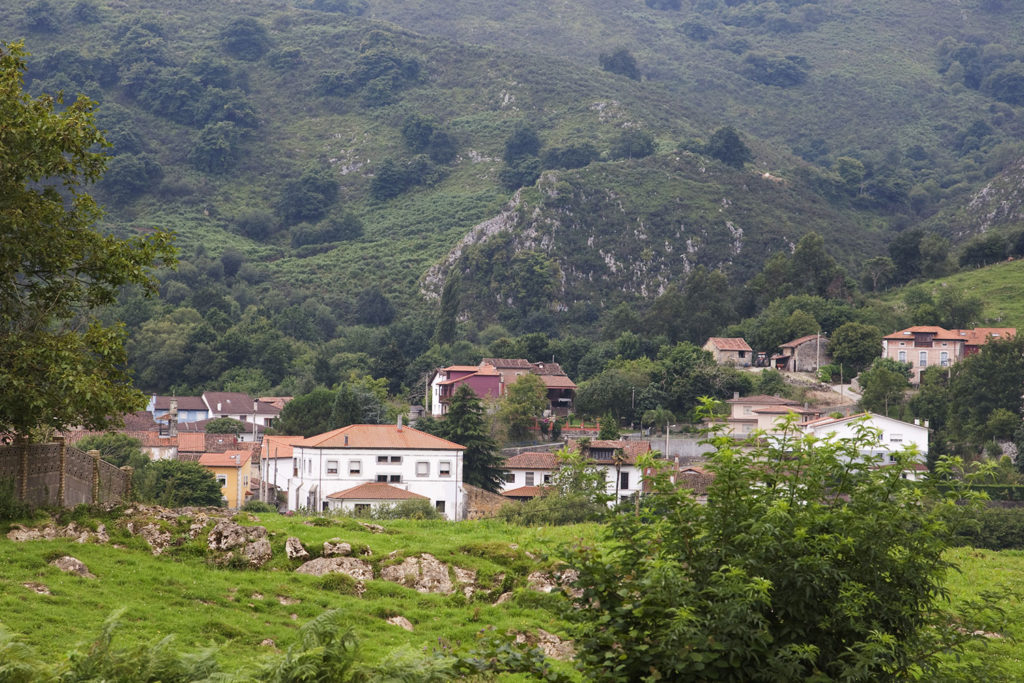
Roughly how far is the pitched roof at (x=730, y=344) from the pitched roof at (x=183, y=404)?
42.6 meters

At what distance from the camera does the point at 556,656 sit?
52.6 ft

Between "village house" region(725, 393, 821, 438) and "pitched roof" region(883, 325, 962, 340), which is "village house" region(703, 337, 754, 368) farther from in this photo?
"village house" region(725, 393, 821, 438)

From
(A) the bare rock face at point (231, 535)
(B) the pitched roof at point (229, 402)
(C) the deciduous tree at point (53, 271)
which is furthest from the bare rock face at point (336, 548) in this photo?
(B) the pitched roof at point (229, 402)

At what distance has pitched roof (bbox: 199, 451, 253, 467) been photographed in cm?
5938

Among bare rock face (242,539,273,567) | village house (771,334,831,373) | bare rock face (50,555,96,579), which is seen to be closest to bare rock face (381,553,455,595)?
bare rock face (242,539,273,567)

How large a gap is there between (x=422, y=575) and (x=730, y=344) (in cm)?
7913

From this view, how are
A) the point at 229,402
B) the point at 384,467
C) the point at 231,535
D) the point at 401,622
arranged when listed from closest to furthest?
1. the point at 401,622
2. the point at 231,535
3. the point at 384,467
4. the point at 229,402

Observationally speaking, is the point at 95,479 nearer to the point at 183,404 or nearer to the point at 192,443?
the point at 192,443

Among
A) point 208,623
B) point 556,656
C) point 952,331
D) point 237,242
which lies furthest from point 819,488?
point 237,242

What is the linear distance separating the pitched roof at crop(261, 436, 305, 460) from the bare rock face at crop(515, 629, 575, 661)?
41.8m

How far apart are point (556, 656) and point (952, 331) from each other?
78771 mm

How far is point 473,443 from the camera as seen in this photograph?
59.3m

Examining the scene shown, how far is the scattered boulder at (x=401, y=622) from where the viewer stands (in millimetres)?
16562

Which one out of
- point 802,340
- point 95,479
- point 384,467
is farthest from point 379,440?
point 802,340
